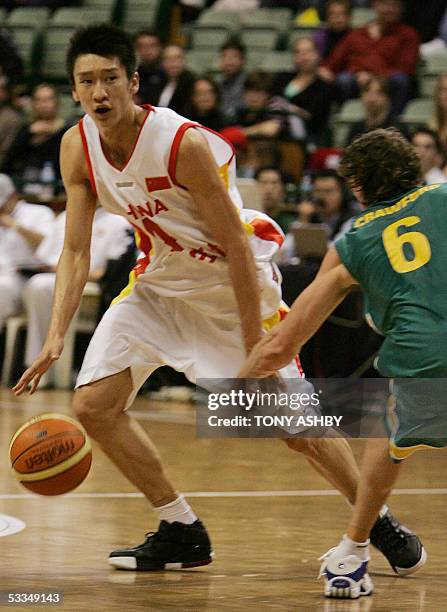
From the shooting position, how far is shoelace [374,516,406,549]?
450cm

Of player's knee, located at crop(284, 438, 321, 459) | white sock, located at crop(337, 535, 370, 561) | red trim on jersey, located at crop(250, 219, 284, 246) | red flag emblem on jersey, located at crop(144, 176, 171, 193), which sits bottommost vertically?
white sock, located at crop(337, 535, 370, 561)

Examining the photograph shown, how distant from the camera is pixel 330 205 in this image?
32.5 ft

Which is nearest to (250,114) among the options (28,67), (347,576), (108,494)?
(28,67)

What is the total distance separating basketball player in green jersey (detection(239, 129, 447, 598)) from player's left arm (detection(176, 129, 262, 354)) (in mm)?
308

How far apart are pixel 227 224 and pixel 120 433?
2.63ft

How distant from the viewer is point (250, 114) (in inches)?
468

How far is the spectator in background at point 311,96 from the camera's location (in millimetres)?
11930

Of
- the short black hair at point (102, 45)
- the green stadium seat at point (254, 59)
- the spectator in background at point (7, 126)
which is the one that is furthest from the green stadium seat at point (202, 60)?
the short black hair at point (102, 45)

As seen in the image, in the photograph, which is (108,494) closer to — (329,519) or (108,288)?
(329,519)

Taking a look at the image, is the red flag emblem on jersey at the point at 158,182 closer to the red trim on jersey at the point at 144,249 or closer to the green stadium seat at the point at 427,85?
the red trim on jersey at the point at 144,249

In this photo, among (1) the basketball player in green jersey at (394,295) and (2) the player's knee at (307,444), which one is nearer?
(1) the basketball player in green jersey at (394,295)

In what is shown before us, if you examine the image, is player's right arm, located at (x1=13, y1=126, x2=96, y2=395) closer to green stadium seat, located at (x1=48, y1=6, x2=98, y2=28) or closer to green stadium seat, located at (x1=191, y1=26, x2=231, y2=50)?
green stadium seat, located at (x1=191, y1=26, x2=231, y2=50)

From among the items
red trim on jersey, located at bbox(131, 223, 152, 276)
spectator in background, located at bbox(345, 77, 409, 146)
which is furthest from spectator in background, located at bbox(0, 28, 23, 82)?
red trim on jersey, located at bbox(131, 223, 152, 276)

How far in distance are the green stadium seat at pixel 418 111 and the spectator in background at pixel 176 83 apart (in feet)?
6.62
